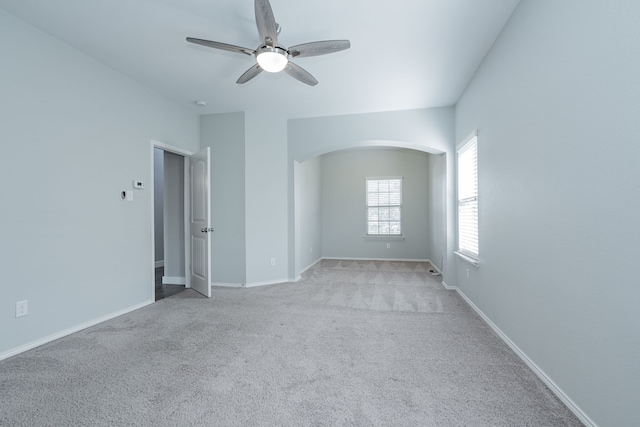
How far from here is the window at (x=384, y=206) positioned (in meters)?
7.22

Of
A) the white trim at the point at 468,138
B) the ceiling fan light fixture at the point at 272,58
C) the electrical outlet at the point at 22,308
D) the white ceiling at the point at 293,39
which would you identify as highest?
the white ceiling at the point at 293,39

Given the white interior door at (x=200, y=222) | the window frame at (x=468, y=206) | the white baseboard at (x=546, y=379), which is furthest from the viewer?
the white interior door at (x=200, y=222)

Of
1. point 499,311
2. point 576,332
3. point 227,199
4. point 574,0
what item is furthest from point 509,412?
point 227,199

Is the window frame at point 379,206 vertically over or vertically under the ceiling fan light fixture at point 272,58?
under

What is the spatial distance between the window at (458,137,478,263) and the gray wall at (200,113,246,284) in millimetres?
3138

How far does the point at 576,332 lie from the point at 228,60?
3.51 meters

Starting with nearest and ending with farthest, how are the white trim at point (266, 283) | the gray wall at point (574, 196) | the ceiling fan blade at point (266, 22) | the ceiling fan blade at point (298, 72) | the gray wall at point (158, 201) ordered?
the gray wall at point (574, 196) < the ceiling fan blade at point (266, 22) < the ceiling fan blade at point (298, 72) < the white trim at point (266, 283) < the gray wall at point (158, 201)

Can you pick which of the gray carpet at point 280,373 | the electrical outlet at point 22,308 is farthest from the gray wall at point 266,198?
the electrical outlet at point 22,308

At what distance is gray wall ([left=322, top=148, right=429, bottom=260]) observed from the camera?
7074 mm

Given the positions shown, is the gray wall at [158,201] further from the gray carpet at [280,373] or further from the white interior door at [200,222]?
the gray carpet at [280,373]

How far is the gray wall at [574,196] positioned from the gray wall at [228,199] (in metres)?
3.40

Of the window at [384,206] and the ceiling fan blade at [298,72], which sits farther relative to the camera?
the window at [384,206]

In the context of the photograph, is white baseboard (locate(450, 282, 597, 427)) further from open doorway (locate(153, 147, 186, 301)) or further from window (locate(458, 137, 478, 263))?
open doorway (locate(153, 147, 186, 301))

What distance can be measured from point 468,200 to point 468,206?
0.12 meters
